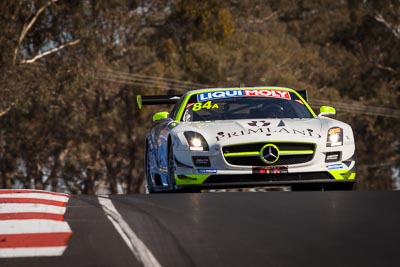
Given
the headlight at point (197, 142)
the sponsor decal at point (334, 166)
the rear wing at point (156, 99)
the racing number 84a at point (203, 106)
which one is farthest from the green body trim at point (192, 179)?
the rear wing at point (156, 99)

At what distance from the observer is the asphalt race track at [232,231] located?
5895 mm

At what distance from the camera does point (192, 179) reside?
438 inches

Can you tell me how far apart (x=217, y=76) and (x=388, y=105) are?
8.68 metres

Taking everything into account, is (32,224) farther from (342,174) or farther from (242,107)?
(242,107)

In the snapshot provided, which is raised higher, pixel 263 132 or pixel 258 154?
pixel 263 132

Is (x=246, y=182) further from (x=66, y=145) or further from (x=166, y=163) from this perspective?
(x=66, y=145)

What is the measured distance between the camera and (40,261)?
230 inches

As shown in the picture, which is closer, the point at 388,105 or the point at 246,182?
the point at 246,182

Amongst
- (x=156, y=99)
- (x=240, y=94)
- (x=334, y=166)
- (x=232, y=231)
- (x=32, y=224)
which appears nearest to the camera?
(x=232, y=231)

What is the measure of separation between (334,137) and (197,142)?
147 centimetres

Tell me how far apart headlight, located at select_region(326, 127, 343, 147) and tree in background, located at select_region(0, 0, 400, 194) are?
2466 cm

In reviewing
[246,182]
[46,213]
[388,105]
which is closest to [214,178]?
[246,182]

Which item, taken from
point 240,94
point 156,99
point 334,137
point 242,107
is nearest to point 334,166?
point 334,137

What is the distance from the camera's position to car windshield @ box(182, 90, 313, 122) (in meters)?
12.2
